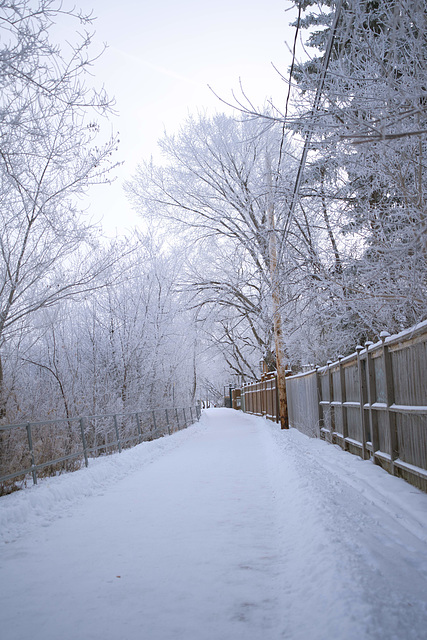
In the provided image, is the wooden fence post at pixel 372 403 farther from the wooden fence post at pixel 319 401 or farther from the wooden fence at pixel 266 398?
the wooden fence at pixel 266 398

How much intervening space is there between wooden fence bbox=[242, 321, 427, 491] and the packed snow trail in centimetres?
41

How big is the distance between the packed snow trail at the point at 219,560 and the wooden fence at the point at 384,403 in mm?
413

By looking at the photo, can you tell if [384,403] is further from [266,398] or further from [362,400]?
[266,398]

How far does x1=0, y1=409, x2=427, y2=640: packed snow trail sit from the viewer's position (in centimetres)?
306

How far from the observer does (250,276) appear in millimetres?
21250

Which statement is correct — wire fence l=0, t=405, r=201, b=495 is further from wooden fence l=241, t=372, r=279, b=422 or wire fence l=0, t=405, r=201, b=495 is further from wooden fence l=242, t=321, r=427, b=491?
wooden fence l=241, t=372, r=279, b=422

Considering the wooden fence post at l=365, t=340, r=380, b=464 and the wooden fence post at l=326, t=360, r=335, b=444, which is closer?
the wooden fence post at l=365, t=340, r=380, b=464

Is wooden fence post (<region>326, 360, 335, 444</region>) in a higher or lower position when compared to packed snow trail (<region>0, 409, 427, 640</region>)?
higher

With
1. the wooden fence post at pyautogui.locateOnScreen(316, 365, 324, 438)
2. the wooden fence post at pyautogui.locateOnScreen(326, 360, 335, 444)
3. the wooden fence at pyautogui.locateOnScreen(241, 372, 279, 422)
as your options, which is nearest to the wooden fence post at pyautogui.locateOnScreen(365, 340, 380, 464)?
the wooden fence post at pyautogui.locateOnScreen(326, 360, 335, 444)

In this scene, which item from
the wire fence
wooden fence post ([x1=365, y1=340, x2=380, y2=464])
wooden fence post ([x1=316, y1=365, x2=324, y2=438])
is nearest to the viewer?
the wire fence

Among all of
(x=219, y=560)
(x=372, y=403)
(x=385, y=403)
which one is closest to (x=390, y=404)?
(x=385, y=403)

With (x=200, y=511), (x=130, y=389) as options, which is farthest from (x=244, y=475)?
(x=130, y=389)

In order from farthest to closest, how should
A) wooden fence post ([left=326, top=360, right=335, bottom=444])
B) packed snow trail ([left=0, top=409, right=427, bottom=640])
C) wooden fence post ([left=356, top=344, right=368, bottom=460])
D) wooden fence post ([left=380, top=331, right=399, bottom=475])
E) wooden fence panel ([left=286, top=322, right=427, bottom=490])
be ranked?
1. wooden fence post ([left=326, top=360, right=335, bottom=444])
2. wooden fence post ([left=356, top=344, right=368, bottom=460])
3. wooden fence post ([left=380, top=331, right=399, bottom=475])
4. wooden fence panel ([left=286, top=322, right=427, bottom=490])
5. packed snow trail ([left=0, top=409, right=427, bottom=640])

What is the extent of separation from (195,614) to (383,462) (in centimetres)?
513
